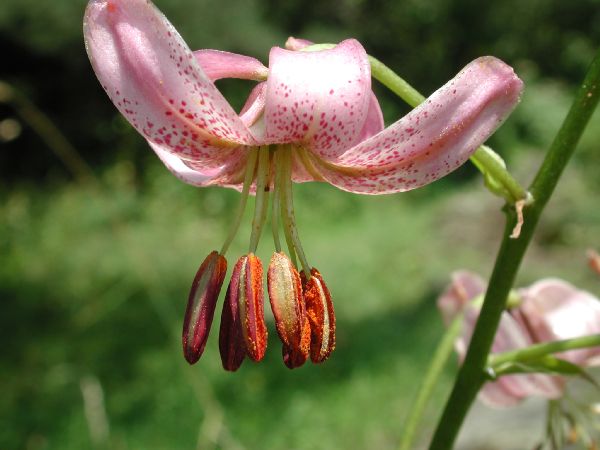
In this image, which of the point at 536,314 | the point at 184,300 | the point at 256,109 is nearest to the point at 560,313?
the point at 536,314

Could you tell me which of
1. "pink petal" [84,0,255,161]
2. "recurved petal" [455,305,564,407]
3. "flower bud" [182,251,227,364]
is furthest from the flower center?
"recurved petal" [455,305,564,407]

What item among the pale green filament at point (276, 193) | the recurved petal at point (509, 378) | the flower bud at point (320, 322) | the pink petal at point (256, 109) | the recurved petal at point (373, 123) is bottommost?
the recurved petal at point (509, 378)

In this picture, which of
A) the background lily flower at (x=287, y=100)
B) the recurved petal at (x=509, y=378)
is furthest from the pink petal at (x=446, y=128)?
the recurved petal at (x=509, y=378)

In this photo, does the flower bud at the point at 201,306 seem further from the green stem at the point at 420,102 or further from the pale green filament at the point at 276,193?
the green stem at the point at 420,102

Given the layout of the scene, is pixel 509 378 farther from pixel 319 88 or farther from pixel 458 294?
pixel 319 88

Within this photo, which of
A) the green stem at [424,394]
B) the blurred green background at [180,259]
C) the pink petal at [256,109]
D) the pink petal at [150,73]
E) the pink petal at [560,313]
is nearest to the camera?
the pink petal at [150,73]

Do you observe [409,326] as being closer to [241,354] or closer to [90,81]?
[241,354]
